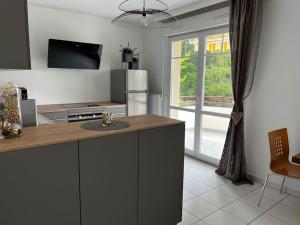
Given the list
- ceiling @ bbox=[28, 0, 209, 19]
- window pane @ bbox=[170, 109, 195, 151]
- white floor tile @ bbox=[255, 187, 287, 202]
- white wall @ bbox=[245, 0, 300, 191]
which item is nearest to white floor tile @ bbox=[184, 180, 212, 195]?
white floor tile @ bbox=[255, 187, 287, 202]

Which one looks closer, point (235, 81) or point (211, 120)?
point (235, 81)

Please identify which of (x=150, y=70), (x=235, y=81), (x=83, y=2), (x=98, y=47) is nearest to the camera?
(x=235, y=81)

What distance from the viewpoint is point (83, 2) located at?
11.7ft

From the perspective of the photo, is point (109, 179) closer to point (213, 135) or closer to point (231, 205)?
point (231, 205)

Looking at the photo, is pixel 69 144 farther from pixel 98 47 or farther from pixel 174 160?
pixel 98 47

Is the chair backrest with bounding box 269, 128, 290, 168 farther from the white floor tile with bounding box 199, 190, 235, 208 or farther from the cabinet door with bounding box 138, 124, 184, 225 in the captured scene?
the cabinet door with bounding box 138, 124, 184, 225

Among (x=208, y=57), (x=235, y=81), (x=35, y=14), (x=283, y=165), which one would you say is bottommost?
(x=283, y=165)

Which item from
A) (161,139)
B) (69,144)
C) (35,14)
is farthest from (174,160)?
(35,14)

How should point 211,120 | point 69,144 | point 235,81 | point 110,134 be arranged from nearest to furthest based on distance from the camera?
point 69,144, point 110,134, point 235,81, point 211,120

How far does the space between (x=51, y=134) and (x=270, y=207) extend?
97.2 inches

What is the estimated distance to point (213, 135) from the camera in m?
3.87

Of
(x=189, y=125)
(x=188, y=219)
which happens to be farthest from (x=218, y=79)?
(x=188, y=219)

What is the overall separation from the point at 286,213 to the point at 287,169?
486 millimetres

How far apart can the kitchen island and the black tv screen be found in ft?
7.97
